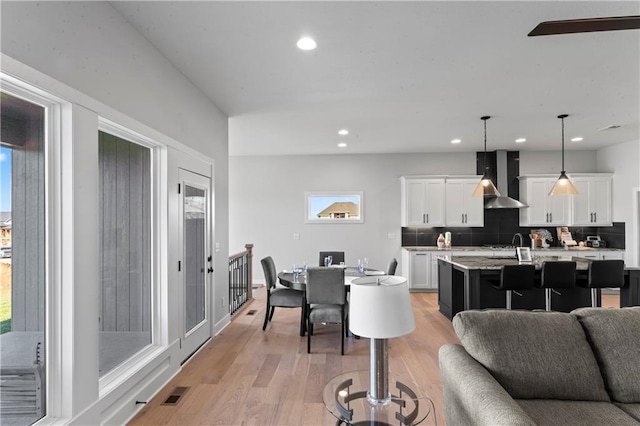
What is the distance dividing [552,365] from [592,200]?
20.6 feet

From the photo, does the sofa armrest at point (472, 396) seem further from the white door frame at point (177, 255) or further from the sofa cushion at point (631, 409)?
the white door frame at point (177, 255)

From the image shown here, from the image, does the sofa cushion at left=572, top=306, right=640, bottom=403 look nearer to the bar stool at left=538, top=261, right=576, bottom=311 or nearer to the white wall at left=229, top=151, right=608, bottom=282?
the bar stool at left=538, top=261, right=576, bottom=311

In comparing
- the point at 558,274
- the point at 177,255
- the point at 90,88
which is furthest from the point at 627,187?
the point at 90,88

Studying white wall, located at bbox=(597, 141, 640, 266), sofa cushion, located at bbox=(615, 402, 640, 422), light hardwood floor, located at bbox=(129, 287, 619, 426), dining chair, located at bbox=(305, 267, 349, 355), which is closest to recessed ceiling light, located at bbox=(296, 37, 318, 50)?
dining chair, located at bbox=(305, 267, 349, 355)

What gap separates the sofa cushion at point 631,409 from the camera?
165cm

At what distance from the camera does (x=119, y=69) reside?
2.26 m

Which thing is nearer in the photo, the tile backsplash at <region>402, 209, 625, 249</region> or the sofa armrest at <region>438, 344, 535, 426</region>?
the sofa armrest at <region>438, 344, 535, 426</region>

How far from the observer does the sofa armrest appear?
134 centimetres

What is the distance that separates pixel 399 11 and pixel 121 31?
191cm

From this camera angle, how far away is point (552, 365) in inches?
71.6

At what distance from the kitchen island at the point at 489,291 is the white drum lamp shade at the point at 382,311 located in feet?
9.37

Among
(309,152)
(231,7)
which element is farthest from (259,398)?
(309,152)

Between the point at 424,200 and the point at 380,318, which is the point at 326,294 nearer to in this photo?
the point at 380,318

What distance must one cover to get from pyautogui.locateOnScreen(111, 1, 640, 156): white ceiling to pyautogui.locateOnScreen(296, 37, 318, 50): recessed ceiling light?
0.16 ft
